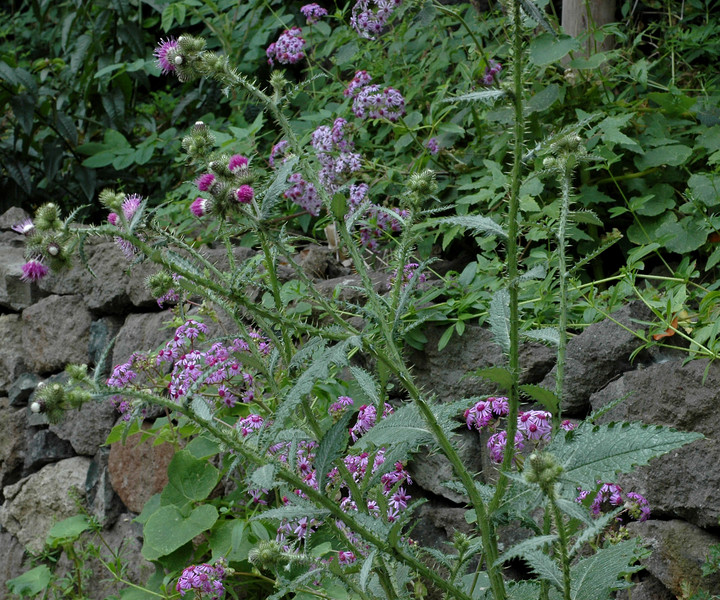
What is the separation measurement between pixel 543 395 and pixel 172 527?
1.51 m

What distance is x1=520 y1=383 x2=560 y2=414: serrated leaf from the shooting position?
1100 mm

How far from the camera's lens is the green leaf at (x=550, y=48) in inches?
99.9

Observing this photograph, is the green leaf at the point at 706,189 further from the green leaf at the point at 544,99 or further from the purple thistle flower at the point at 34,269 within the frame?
the purple thistle flower at the point at 34,269

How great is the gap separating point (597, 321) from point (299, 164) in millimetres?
1109

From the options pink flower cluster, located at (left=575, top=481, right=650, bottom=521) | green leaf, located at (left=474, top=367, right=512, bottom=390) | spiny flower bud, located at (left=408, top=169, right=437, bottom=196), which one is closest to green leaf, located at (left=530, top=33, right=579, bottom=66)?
spiny flower bud, located at (left=408, top=169, right=437, bottom=196)

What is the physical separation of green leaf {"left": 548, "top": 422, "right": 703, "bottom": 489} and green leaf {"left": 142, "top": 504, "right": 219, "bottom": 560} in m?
1.44

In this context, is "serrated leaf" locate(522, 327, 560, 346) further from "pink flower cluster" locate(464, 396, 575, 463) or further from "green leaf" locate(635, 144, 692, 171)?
"green leaf" locate(635, 144, 692, 171)

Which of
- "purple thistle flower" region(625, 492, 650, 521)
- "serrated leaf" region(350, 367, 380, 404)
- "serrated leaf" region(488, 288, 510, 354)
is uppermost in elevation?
"serrated leaf" region(488, 288, 510, 354)

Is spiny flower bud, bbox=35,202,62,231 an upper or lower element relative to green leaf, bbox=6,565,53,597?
upper

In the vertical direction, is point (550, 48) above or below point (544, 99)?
above

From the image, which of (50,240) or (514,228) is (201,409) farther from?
(514,228)

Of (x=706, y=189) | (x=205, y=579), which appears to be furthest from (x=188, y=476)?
(x=706, y=189)

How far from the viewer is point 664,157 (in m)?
2.51

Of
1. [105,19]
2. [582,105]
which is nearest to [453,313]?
[582,105]
